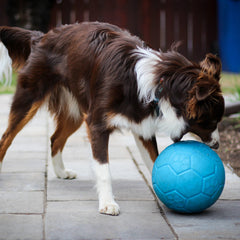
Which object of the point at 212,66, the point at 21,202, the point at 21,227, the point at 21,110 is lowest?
the point at 21,202

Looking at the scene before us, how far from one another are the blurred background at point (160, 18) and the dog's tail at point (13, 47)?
9.47 m

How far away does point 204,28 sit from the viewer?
16.8m

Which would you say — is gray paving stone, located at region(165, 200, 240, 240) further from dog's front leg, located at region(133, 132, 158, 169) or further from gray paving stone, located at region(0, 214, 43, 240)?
gray paving stone, located at region(0, 214, 43, 240)

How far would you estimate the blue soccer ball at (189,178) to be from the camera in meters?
3.56

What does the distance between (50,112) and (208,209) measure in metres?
1.88

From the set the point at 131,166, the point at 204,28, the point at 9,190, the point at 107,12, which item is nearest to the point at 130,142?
the point at 131,166

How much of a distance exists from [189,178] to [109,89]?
3.04 feet

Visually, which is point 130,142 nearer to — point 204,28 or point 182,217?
point 182,217

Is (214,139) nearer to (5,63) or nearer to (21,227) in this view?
(21,227)

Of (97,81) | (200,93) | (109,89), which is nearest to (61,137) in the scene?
(97,81)

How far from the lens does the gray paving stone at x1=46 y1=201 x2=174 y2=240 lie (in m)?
3.24

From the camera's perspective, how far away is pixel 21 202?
3.93 metres

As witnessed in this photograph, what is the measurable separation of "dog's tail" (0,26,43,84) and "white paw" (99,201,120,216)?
1912 mm

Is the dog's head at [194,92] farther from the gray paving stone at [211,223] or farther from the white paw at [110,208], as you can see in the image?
the white paw at [110,208]
